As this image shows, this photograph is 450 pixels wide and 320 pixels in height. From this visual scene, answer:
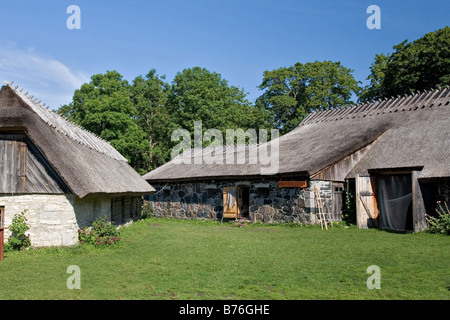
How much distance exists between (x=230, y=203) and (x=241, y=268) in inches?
438

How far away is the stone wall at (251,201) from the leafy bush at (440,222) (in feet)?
13.6

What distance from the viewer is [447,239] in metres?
12.2

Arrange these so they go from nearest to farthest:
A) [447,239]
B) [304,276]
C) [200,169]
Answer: [304,276] → [447,239] → [200,169]

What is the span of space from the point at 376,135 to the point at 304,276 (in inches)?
487

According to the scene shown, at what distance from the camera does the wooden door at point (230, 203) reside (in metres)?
19.7

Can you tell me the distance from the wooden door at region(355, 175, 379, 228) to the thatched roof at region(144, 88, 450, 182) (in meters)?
0.76

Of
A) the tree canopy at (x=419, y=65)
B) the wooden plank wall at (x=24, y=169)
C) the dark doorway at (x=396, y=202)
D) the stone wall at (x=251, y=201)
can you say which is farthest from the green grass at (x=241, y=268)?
the tree canopy at (x=419, y=65)

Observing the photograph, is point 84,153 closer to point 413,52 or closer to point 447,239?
point 447,239

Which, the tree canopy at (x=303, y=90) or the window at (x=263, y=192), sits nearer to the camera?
the window at (x=263, y=192)

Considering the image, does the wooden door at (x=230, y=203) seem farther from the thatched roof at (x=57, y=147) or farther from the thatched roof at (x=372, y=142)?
the thatched roof at (x=57, y=147)

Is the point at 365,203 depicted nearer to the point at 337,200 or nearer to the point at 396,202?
the point at 396,202

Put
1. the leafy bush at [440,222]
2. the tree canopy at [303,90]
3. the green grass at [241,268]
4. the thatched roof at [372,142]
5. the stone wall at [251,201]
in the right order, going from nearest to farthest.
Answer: the green grass at [241,268] → the leafy bush at [440,222] → the thatched roof at [372,142] → the stone wall at [251,201] → the tree canopy at [303,90]

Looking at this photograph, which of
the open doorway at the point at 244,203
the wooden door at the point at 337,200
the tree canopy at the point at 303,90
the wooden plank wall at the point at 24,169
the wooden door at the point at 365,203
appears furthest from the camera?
the tree canopy at the point at 303,90
